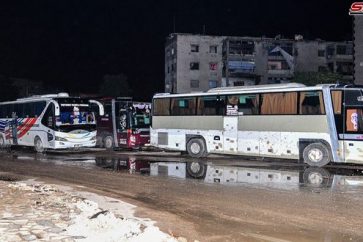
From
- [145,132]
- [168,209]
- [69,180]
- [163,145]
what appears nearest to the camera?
[168,209]

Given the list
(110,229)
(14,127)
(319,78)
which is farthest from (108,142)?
(319,78)

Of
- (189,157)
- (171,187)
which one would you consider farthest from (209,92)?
(171,187)

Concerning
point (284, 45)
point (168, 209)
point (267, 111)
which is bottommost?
point (168, 209)

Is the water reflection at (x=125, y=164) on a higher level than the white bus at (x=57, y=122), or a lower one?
lower

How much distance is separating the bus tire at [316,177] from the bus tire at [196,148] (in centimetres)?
593

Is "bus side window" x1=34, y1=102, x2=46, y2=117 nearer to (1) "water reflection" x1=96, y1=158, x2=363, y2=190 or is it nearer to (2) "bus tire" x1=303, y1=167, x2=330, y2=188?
(1) "water reflection" x1=96, y1=158, x2=363, y2=190

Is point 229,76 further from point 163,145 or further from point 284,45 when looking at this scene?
point 163,145

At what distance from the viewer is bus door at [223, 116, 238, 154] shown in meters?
21.1

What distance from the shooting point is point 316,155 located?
18281 millimetres

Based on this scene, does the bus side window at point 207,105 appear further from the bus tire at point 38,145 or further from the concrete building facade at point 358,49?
the concrete building facade at point 358,49

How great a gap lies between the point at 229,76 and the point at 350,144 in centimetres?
5263

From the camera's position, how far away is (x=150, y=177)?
14922 mm

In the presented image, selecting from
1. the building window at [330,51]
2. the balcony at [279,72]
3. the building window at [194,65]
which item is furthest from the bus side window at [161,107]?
the building window at [330,51]

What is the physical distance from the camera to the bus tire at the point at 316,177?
529 inches
